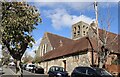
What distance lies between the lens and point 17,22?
19.9 metres

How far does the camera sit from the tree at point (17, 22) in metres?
19.9

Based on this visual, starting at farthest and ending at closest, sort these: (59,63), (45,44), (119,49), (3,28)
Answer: (45,44)
(59,63)
(119,49)
(3,28)

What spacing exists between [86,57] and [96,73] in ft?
49.7

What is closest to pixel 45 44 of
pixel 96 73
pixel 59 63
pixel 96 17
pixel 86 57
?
pixel 59 63

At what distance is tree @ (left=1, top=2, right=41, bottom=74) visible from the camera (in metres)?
19.9

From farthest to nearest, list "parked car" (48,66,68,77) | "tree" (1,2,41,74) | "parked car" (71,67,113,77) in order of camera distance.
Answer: "parked car" (48,66,68,77) < "parked car" (71,67,113,77) < "tree" (1,2,41,74)

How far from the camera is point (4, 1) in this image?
2027cm

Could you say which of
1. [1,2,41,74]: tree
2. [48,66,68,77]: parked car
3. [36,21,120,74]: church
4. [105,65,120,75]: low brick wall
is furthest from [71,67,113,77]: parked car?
[105,65,120,75]: low brick wall

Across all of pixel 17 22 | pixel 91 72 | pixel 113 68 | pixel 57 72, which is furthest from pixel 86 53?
pixel 17 22

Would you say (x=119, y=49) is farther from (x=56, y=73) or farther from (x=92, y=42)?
(x=56, y=73)

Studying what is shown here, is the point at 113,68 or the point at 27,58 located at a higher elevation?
the point at 27,58

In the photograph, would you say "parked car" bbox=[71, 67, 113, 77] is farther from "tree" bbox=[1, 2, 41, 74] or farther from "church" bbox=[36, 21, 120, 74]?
"church" bbox=[36, 21, 120, 74]

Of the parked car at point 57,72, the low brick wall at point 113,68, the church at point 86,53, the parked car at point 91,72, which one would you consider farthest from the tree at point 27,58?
the parked car at point 91,72

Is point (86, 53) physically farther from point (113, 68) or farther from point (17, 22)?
point (17, 22)
